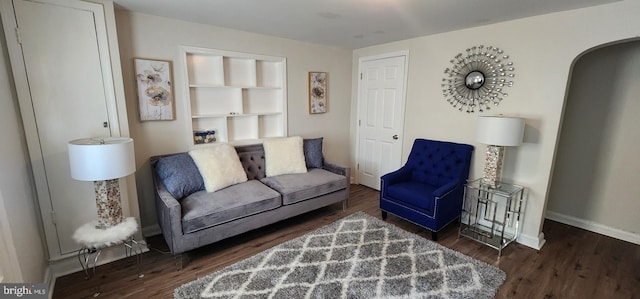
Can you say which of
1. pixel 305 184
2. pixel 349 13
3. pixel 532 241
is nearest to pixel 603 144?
pixel 532 241

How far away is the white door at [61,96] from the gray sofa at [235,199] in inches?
24.4

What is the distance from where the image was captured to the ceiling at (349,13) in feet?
7.46

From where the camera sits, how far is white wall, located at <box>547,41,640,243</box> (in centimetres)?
279

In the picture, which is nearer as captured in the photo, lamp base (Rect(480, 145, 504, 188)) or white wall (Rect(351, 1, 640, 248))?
white wall (Rect(351, 1, 640, 248))

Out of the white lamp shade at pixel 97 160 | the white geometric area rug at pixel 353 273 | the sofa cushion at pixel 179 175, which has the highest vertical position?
the white lamp shade at pixel 97 160

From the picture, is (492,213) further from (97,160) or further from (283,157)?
(97,160)

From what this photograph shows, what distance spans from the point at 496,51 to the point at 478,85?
0.37 m

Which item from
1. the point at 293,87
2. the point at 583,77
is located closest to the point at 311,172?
the point at 293,87

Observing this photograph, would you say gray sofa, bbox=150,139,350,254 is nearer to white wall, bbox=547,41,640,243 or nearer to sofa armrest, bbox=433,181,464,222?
sofa armrest, bbox=433,181,464,222

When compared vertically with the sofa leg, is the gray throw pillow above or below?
above

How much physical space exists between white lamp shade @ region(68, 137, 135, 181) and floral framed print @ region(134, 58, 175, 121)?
0.90 meters

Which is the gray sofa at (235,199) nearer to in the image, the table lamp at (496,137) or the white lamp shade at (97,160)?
the white lamp shade at (97,160)

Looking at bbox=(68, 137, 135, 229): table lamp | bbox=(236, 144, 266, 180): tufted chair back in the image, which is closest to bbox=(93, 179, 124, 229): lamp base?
bbox=(68, 137, 135, 229): table lamp

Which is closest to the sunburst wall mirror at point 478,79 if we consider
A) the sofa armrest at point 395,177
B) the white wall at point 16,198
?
the sofa armrest at point 395,177
